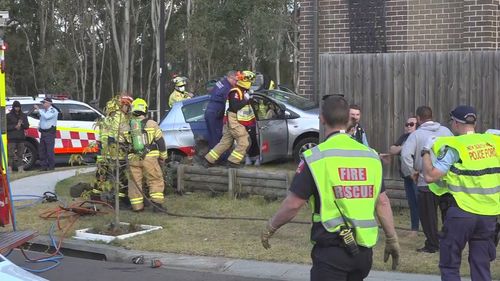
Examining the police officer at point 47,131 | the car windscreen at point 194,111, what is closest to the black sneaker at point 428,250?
the car windscreen at point 194,111

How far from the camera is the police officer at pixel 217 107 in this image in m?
11.0

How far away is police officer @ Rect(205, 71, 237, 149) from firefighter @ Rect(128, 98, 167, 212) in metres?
1.41

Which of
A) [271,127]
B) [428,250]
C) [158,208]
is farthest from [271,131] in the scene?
[428,250]

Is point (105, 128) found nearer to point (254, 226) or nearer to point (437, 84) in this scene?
point (254, 226)

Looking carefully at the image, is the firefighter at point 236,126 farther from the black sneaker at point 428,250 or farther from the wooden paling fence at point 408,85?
the black sneaker at point 428,250

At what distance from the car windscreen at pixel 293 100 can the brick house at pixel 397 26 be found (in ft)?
1.71

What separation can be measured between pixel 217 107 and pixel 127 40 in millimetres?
29914

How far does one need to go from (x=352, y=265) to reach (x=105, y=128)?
19.3 feet

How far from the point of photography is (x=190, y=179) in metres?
11.4

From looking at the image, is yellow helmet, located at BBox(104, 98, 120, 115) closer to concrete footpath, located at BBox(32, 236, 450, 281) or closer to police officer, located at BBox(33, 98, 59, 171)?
concrete footpath, located at BBox(32, 236, 450, 281)

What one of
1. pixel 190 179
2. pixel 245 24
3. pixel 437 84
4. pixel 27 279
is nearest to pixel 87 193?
pixel 190 179

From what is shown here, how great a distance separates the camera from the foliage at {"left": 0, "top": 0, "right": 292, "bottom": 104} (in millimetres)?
37188

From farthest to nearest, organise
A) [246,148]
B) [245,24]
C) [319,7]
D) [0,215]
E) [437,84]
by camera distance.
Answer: [245,24], [319,7], [246,148], [437,84], [0,215]

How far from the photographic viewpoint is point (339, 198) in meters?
3.78
